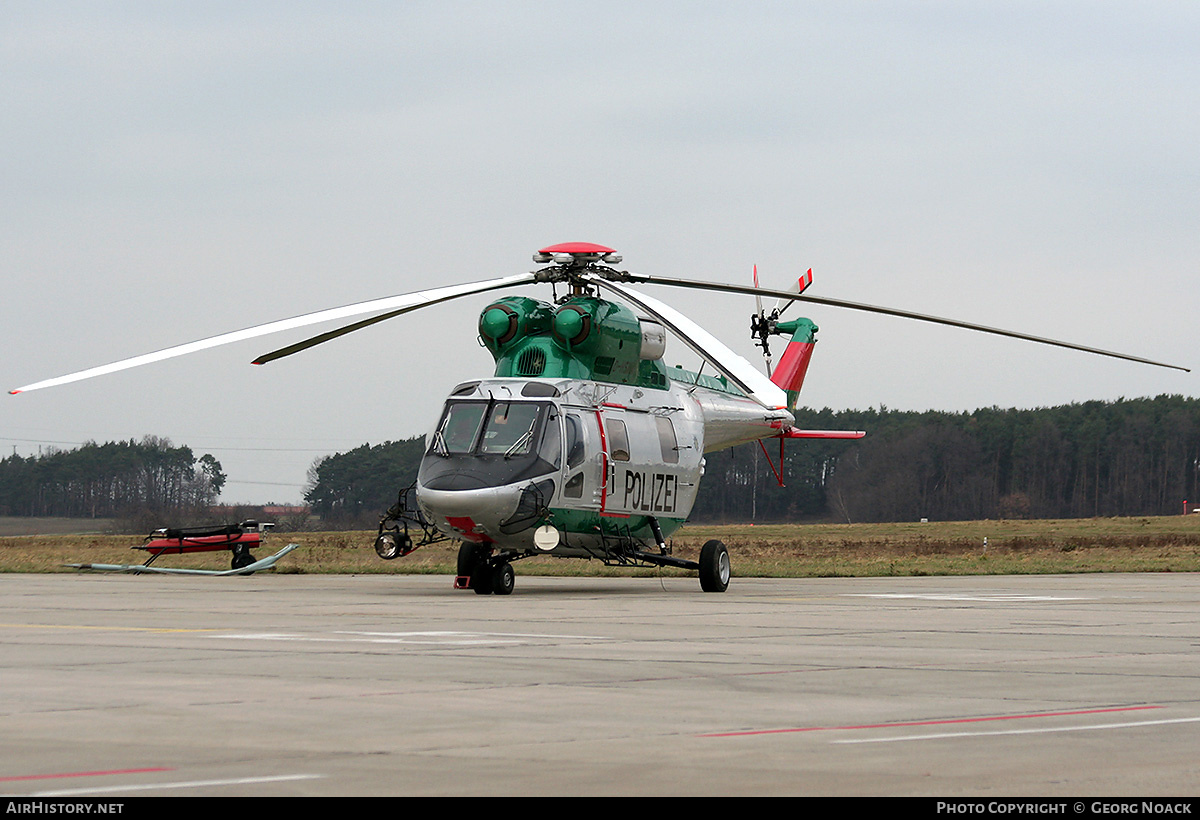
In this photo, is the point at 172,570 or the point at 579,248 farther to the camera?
the point at 172,570

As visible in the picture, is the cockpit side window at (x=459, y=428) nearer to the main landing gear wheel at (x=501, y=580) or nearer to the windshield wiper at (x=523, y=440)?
the windshield wiper at (x=523, y=440)

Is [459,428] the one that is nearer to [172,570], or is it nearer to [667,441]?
[667,441]

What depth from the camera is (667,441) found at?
25.2m

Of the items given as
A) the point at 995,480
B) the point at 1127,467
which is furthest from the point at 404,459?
the point at 1127,467

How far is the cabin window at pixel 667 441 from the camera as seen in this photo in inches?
986

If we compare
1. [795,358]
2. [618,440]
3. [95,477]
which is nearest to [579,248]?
[618,440]

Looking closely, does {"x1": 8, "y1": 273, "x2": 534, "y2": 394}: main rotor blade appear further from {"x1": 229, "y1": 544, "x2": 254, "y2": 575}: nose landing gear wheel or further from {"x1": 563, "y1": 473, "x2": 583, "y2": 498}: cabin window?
{"x1": 229, "y1": 544, "x2": 254, "y2": 575}: nose landing gear wheel

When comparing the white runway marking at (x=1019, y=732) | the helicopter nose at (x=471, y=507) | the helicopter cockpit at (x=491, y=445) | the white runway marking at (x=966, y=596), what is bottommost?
the white runway marking at (x=1019, y=732)

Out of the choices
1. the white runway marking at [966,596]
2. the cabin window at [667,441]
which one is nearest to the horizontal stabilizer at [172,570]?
the cabin window at [667,441]

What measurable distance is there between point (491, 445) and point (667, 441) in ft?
14.6

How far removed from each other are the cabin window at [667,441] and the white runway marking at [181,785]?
18870 millimetres

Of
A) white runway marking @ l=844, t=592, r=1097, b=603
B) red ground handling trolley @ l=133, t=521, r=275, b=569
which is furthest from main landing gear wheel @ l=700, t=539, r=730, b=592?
red ground handling trolley @ l=133, t=521, r=275, b=569

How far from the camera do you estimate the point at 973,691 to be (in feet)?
32.3

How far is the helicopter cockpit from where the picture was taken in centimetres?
2139
